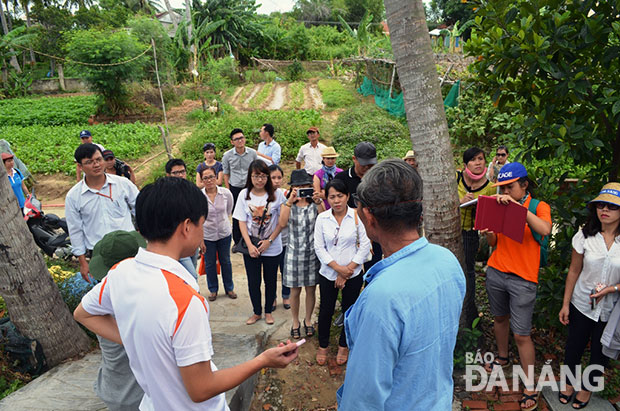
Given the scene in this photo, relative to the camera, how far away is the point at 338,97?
57.1 feet

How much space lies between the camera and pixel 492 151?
1095cm

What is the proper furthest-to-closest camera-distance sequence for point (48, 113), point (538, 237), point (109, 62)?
point (48, 113) → point (109, 62) → point (538, 237)

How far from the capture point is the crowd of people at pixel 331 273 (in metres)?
1.52

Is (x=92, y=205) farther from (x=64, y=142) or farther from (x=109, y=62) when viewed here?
(x=109, y=62)

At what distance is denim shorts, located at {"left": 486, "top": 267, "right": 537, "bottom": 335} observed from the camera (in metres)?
3.40

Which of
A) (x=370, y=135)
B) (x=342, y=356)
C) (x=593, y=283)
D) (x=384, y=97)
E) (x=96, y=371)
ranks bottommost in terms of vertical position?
(x=342, y=356)

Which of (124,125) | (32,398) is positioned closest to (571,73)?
(32,398)

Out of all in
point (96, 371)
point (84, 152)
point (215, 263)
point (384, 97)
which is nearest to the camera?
point (96, 371)

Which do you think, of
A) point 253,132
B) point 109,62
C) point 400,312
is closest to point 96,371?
point 400,312

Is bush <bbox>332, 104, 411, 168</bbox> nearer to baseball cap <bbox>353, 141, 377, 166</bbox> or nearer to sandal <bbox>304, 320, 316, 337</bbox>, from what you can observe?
baseball cap <bbox>353, 141, 377, 166</bbox>

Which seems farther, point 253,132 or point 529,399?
point 253,132

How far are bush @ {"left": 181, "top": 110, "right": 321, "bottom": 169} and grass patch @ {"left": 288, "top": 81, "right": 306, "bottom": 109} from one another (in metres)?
2.47

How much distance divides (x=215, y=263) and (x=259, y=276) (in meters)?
0.86

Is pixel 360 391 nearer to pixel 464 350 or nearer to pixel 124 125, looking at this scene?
pixel 464 350
